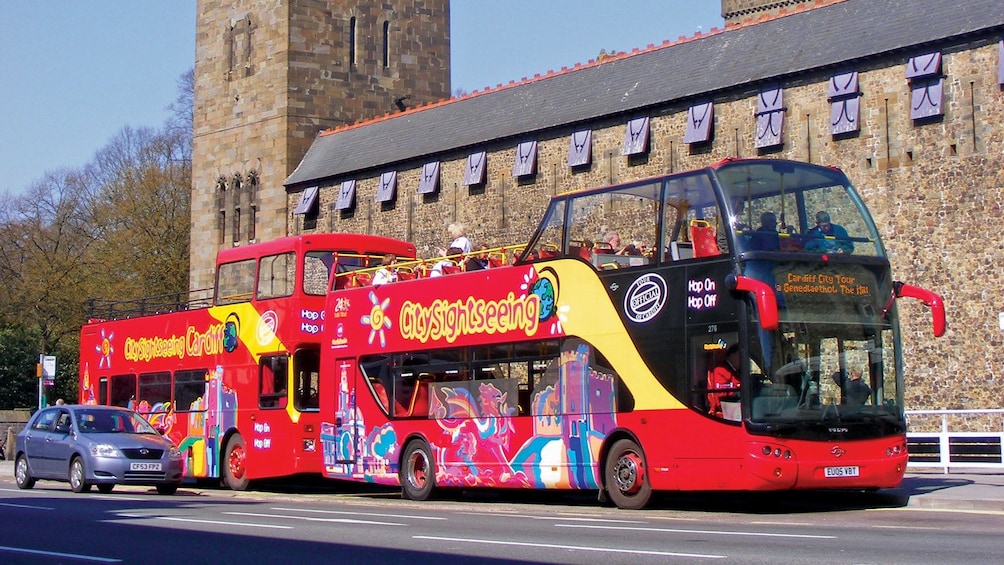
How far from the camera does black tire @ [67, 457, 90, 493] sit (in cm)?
2306

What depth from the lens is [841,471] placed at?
52.0 feet

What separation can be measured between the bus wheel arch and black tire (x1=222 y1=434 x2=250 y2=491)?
9.49 m

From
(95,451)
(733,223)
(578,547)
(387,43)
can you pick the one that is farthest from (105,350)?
(387,43)

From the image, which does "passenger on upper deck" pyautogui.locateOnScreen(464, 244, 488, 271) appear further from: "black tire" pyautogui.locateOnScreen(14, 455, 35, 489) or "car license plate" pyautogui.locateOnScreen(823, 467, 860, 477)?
"black tire" pyautogui.locateOnScreen(14, 455, 35, 489)

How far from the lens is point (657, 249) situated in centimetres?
1719

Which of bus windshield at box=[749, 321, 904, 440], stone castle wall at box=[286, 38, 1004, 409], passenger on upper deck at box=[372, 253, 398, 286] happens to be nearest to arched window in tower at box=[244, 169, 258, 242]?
stone castle wall at box=[286, 38, 1004, 409]

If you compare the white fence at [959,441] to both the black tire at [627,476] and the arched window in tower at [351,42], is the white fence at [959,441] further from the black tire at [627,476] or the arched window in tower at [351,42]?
the arched window in tower at [351,42]

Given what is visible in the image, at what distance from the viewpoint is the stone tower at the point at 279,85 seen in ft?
155

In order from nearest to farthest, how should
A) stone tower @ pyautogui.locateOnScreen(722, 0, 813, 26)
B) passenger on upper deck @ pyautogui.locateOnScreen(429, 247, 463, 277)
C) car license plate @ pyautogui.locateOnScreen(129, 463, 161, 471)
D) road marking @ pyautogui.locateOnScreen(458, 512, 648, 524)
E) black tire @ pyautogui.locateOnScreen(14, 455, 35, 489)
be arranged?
road marking @ pyautogui.locateOnScreen(458, 512, 648, 524) < passenger on upper deck @ pyautogui.locateOnScreen(429, 247, 463, 277) < car license plate @ pyautogui.locateOnScreen(129, 463, 161, 471) < black tire @ pyautogui.locateOnScreen(14, 455, 35, 489) < stone tower @ pyautogui.locateOnScreen(722, 0, 813, 26)

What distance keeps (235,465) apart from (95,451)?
3.29 meters

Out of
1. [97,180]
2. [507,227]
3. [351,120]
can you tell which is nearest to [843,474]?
[507,227]

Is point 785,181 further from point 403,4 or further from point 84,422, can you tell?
point 403,4

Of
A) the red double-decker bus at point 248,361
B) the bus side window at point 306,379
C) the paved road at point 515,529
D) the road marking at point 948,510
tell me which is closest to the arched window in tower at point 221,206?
the red double-decker bus at point 248,361

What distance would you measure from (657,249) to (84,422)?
1162 cm
